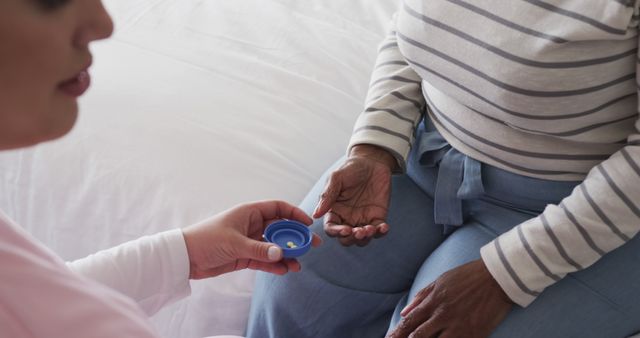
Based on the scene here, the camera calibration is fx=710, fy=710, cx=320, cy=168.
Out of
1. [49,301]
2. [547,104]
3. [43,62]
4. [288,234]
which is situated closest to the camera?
[43,62]

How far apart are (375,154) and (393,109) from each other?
0.08m

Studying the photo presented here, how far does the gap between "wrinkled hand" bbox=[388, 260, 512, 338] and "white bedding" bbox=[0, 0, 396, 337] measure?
0.31 meters

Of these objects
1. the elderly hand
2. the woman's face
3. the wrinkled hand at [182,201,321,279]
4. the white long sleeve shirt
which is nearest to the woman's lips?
the woman's face

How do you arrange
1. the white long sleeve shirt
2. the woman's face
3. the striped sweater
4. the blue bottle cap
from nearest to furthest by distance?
the woman's face, the white long sleeve shirt, the striped sweater, the blue bottle cap

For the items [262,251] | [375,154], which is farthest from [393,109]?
[262,251]

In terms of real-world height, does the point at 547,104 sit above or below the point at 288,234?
above

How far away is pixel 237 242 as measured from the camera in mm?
966

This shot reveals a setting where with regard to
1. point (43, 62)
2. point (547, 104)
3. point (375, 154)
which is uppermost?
point (43, 62)

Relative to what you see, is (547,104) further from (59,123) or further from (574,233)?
(59,123)

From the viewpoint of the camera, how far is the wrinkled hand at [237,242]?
97cm

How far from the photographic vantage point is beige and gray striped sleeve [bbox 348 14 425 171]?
113 centimetres

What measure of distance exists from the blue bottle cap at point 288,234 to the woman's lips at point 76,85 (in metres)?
0.48

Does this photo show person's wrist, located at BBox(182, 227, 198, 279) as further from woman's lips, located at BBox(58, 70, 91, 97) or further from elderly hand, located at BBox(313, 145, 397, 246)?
woman's lips, located at BBox(58, 70, 91, 97)

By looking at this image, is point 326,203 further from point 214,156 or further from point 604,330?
point 604,330
